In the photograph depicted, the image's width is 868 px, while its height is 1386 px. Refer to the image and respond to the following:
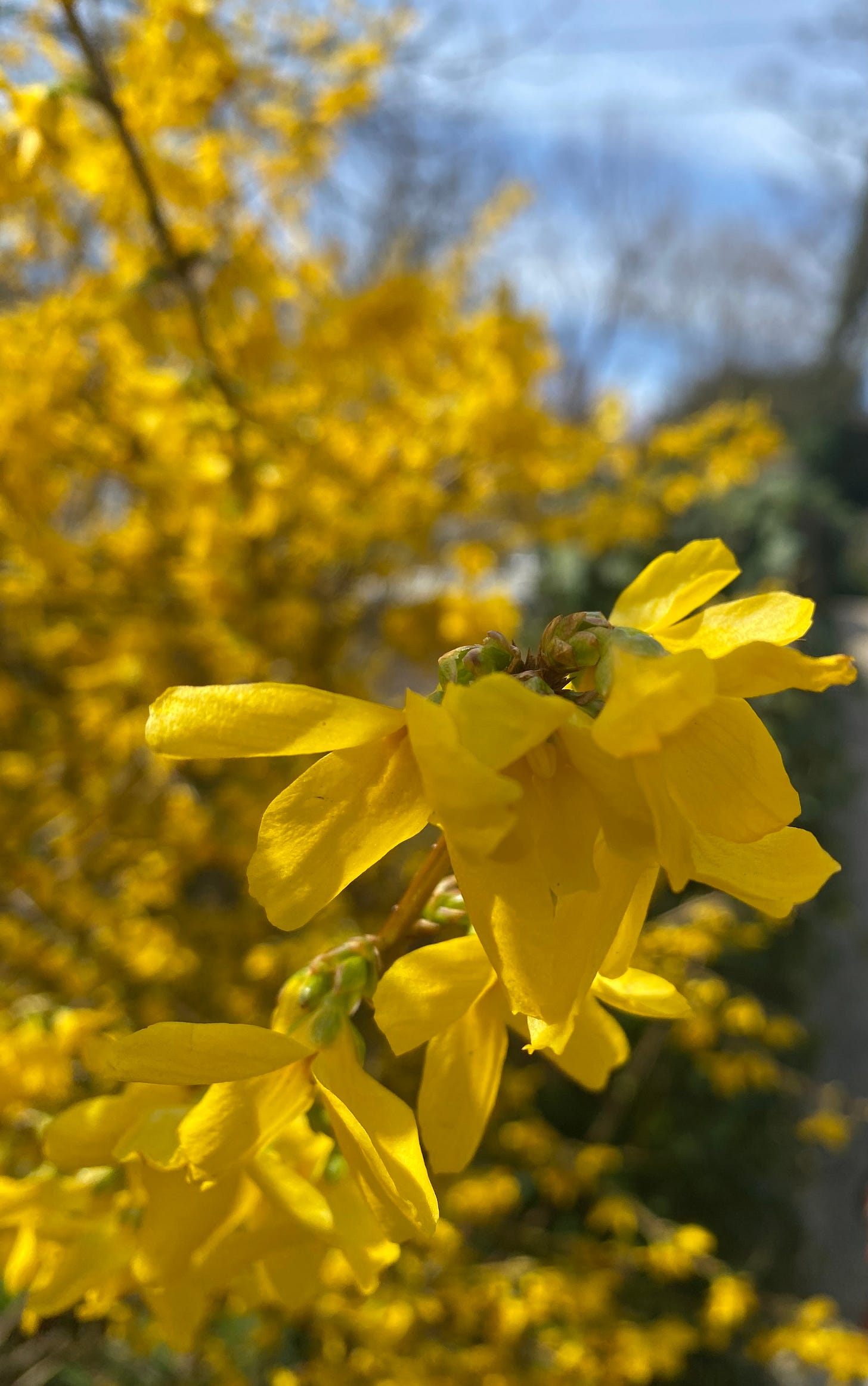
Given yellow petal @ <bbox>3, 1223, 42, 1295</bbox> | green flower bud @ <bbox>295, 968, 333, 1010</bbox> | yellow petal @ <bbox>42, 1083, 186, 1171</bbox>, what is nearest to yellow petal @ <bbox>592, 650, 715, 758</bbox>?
green flower bud @ <bbox>295, 968, 333, 1010</bbox>

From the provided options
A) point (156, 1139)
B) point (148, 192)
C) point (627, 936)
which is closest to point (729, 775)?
point (627, 936)

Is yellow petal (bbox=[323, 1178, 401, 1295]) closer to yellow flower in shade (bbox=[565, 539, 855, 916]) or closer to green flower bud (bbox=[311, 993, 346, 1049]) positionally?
green flower bud (bbox=[311, 993, 346, 1049])

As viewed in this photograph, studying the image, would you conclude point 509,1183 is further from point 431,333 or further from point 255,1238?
point 431,333

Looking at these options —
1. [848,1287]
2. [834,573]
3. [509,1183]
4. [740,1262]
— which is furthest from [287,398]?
[834,573]

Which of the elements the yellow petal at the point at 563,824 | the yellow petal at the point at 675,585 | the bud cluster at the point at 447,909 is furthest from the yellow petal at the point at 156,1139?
the yellow petal at the point at 675,585

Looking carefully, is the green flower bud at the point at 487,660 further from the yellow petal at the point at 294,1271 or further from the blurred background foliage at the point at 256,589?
the blurred background foliage at the point at 256,589

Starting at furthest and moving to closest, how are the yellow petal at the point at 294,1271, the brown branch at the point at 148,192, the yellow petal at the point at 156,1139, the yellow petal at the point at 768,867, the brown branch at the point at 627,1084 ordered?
the brown branch at the point at 627,1084 → the brown branch at the point at 148,192 → the yellow petal at the point at 294,1271 → the yellow petal at the point at 156,1139 → the yellow petal at the point at 768,867

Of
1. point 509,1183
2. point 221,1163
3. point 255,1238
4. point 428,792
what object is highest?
point 428,792
